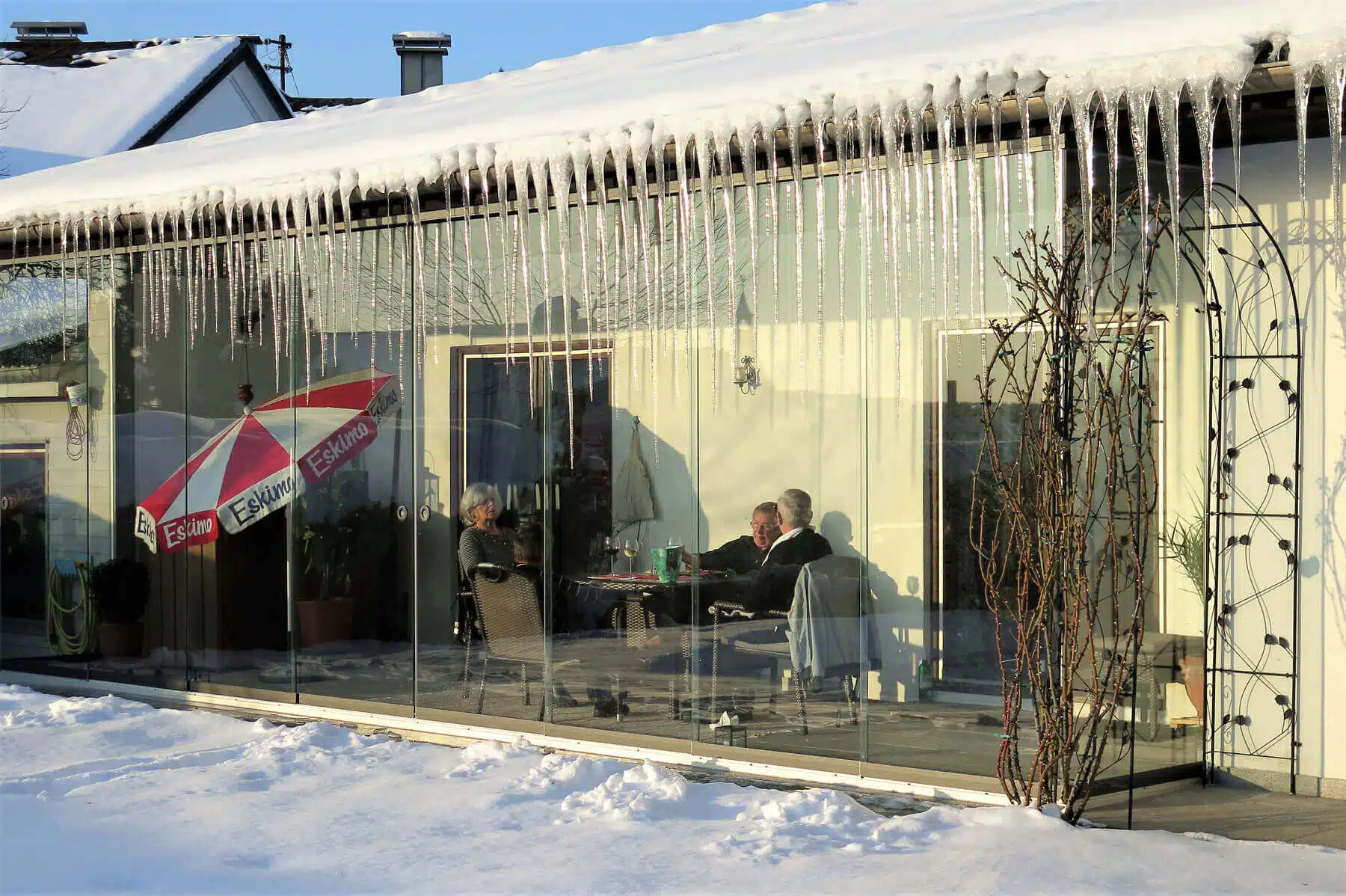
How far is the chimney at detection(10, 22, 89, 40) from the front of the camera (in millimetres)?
21375

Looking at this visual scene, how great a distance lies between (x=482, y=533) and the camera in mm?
7180

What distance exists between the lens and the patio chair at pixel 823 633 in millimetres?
6031

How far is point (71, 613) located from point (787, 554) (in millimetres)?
5062

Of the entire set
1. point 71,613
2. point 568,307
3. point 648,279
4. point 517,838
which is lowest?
point 517,838

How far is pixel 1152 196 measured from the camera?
595 centimetres

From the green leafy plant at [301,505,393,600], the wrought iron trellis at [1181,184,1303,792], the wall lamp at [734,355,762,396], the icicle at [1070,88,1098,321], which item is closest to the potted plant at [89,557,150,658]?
the green leafy plant at [301,505,393,600]

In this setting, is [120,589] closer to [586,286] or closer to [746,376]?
[586,286]

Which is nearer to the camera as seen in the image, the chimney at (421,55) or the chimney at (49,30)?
the chimney at (421,55)

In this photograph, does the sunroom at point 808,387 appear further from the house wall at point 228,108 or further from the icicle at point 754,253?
the house wall at point 228,108

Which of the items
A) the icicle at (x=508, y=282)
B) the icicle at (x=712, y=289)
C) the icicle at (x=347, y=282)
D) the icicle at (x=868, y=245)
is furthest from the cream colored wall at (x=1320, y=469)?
the icicle at (x=347, y=282)

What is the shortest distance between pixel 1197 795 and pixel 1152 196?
252 cm

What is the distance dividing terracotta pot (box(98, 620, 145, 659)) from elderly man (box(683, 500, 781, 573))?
157 inches

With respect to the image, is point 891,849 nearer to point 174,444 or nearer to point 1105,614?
point 1105,614

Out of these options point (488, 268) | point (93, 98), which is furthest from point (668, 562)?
point (93, 98)
